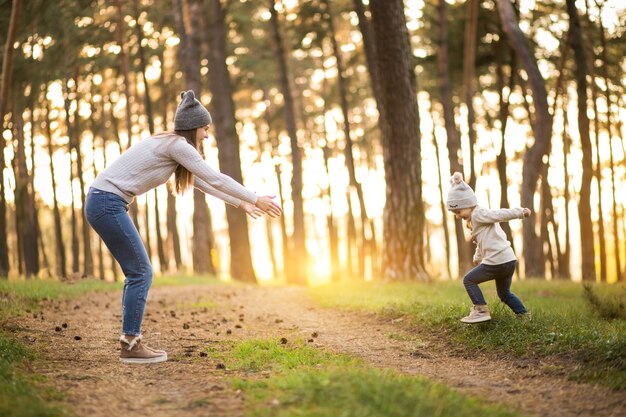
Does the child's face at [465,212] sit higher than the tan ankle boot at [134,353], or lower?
higher

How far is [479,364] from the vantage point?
274 inches

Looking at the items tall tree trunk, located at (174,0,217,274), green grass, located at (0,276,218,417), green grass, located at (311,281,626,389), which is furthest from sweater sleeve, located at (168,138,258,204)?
tall tree trunk, located at (174,0,217,274)

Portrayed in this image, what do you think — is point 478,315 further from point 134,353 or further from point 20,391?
point 20,391

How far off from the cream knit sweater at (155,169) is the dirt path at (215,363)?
5.83 feet

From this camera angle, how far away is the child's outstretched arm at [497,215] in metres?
7.70

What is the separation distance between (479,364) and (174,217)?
84.9ft

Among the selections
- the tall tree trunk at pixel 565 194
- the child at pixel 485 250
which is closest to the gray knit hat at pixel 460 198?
the child at pixel 485 250

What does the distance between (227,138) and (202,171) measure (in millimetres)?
17703

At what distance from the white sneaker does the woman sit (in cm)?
272

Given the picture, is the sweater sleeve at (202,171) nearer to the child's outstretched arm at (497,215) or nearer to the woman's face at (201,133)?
the woman's face at (201,133)

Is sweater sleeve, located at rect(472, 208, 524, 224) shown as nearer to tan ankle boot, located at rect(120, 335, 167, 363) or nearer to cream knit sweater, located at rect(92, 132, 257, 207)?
cream knit sweater, located at rect(92, 132, 257, 207)

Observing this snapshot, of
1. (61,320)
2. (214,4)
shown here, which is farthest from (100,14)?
(61,320)

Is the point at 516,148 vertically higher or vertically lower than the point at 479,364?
A: higher

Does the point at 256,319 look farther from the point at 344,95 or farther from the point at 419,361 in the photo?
the point at 344,95
